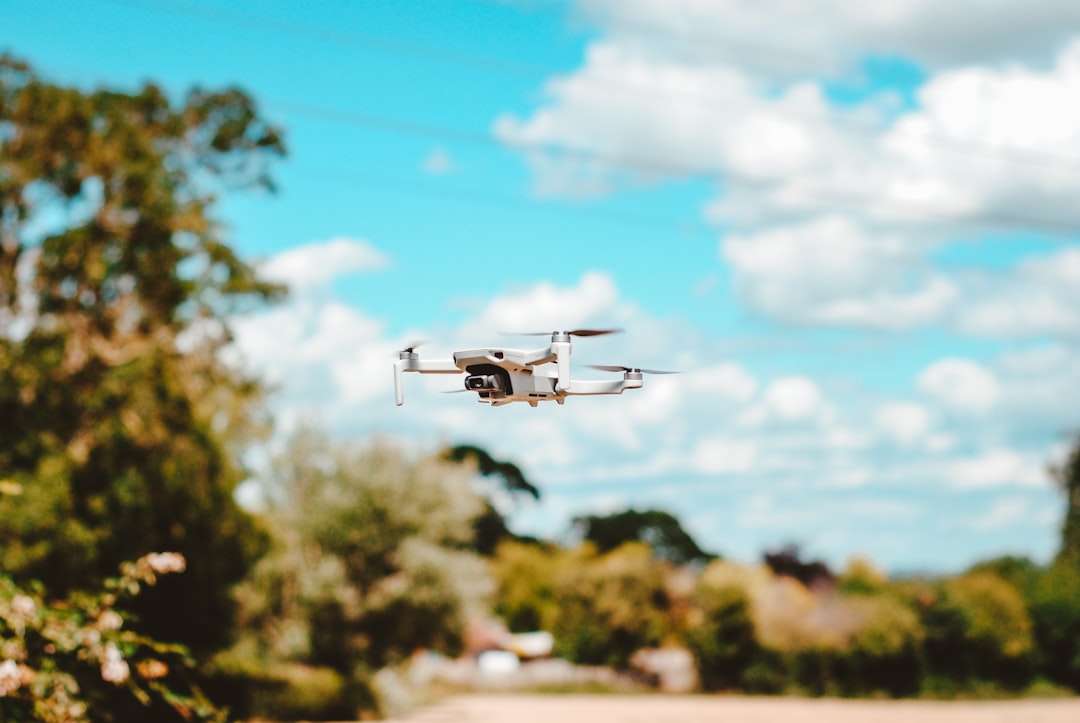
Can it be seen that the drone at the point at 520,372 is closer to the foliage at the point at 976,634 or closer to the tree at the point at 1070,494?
the foliage at the point at 976,634

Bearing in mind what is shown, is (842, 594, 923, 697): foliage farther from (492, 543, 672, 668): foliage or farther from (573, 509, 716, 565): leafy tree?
(573, 509, 716, 565): leafy tree

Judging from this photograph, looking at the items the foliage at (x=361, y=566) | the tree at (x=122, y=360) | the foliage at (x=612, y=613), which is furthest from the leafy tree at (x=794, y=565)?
the tree at (x=122, y=360)

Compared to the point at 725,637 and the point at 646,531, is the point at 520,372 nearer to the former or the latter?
the point at 725,637

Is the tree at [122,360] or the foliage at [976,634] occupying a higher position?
the tree at [122,360]

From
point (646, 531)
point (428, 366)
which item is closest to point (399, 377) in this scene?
point (428, 366)

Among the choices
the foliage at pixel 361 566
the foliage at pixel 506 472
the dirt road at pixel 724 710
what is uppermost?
the foliage at pixel 506 472

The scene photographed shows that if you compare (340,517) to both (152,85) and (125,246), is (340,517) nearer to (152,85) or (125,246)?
(125,246)

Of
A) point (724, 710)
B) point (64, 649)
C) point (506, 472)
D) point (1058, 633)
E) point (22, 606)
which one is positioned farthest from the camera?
point (506, 472)

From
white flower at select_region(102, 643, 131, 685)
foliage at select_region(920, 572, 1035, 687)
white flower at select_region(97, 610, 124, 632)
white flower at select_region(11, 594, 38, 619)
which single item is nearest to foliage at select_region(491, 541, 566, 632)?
foliage at select_region(920, 572, 1035, 687)
